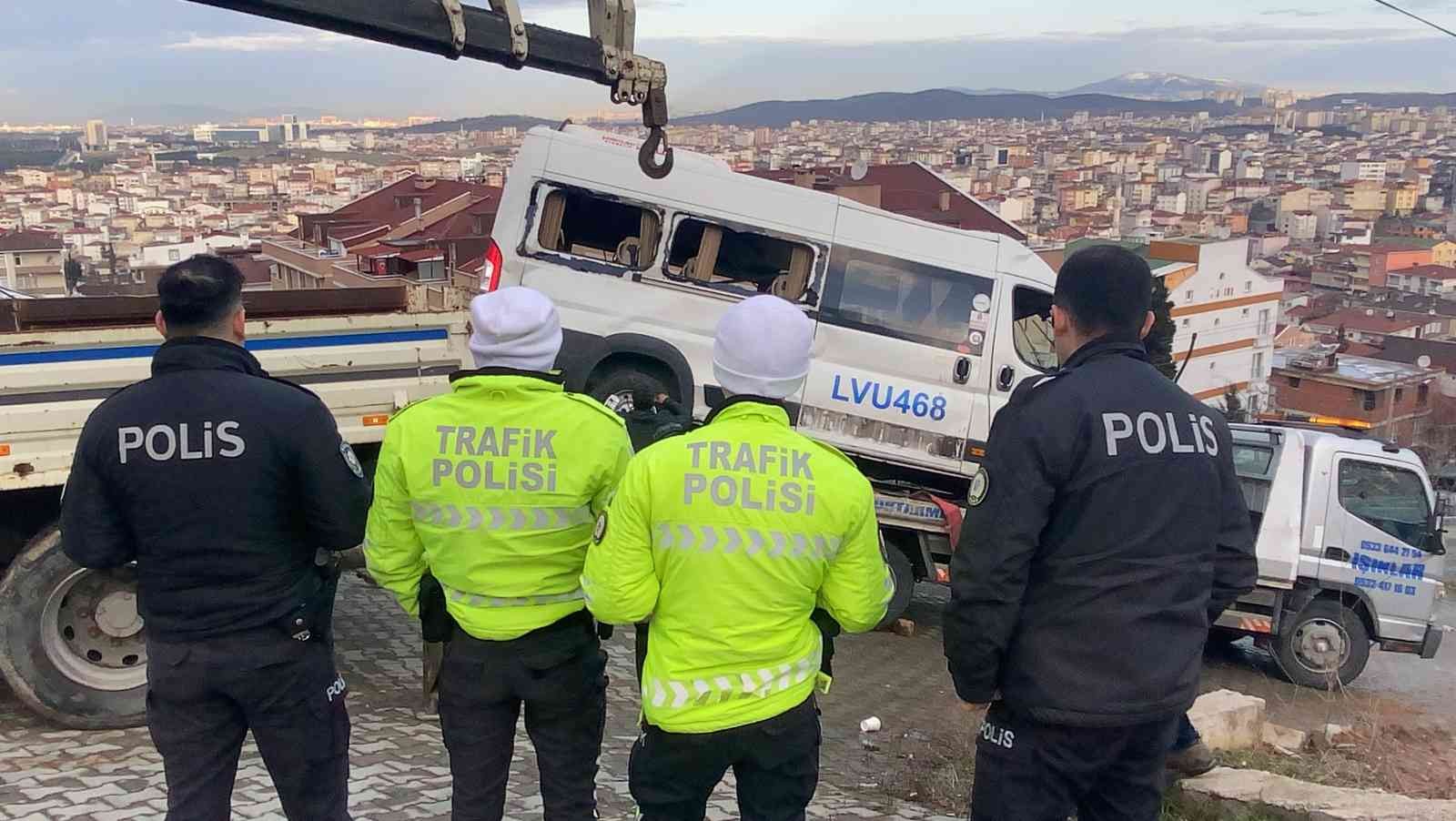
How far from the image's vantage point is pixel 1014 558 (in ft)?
7.99

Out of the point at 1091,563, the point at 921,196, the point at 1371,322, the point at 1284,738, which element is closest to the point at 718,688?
the point at 1091,563

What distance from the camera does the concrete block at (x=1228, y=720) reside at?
5523 mm

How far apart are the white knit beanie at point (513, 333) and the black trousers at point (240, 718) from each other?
3.06 ft

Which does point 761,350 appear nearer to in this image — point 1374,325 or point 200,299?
point 200,299

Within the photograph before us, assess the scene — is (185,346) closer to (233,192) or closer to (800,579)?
(800,579)

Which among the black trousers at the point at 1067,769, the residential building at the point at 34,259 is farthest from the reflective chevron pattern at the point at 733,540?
the residential building at the point at 34,259

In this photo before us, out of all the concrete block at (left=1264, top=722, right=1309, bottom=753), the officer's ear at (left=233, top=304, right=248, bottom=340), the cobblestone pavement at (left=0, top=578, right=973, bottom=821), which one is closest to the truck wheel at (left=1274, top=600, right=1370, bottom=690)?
the concrete block at (left=1264, top=722, right=1309, bottom=753)

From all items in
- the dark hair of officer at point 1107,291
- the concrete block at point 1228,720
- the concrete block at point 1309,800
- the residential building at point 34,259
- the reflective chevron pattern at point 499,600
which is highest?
the dark hair of officer at point 1107,291

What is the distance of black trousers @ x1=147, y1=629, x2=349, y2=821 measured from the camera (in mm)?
2723

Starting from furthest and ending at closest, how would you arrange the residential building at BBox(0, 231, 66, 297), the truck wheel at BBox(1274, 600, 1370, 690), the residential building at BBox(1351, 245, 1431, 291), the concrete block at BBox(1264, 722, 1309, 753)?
the residential building at BBox(1351, 245, 1431, 291), the residential building at BBox(0, 231, 66, 297), the truck wheel at BBox(1274, 600, 1370, 690), the concrete block at BBox(1264, 722, 1309, 753)

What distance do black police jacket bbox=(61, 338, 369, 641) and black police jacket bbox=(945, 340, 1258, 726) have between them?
64.6 inches

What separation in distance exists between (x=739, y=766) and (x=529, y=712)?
0.59 meters

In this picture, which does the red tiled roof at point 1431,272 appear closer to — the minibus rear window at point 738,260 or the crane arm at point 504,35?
the minibus rear window at point 738,260

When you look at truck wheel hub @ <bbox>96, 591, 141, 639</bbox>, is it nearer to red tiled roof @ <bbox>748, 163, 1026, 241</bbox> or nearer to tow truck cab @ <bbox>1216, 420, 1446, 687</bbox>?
tow truck cab @ <bbox>1216, 420, 1446, 687</bbox>
